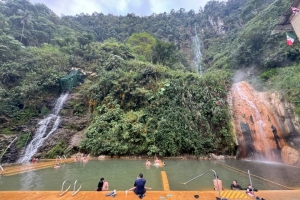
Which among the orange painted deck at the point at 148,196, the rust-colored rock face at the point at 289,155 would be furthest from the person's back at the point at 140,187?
the rust-colored rock face at the point at 289,155

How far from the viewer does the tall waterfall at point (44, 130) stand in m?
15.3

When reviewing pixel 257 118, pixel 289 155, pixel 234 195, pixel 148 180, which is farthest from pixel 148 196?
pixel 257 118

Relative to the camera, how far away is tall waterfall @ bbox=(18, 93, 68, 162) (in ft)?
50.3

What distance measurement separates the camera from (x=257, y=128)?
15.8 meters

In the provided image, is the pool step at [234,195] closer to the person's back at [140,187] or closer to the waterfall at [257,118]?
the person's back at [140,187]

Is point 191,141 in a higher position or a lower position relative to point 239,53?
lower

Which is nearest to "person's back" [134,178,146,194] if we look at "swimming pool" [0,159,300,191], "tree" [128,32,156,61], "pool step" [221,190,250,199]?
"swimming pool" [0,159,300,191]

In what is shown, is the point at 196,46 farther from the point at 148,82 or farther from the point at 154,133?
the point at 154,133

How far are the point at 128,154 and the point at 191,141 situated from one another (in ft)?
18.2

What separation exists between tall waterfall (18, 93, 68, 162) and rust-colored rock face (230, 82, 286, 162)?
17.3m

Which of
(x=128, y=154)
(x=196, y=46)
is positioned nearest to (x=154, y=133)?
(x=128, y=154)

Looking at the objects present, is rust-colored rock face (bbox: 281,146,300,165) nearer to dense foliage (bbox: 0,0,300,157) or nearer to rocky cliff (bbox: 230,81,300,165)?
rocky cliff (bbox: 230,81,300,165)

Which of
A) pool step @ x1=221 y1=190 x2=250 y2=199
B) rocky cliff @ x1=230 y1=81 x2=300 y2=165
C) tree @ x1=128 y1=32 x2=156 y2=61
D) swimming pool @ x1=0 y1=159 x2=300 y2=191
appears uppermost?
tree @ x1=128 y1=32 x2=156 y2=61

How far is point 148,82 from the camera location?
2052cm
